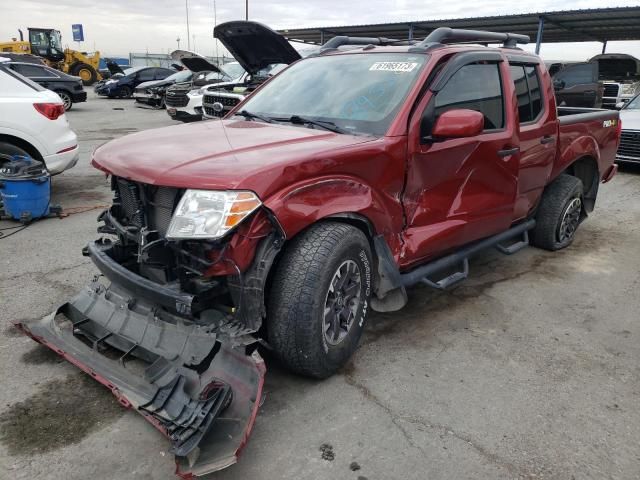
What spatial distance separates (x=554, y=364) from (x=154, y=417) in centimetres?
245

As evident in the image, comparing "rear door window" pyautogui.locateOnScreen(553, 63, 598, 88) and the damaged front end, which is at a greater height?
"rear door window" pyautogui.locateOnScreen(553, 63, 598, 88)

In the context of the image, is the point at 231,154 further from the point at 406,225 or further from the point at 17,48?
the point at 17,48

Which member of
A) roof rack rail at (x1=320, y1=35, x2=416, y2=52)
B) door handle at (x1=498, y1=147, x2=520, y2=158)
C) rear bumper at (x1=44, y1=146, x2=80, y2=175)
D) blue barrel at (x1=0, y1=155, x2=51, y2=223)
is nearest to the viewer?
door handle at (x1=498, y1=147, x2=520, y2=158)

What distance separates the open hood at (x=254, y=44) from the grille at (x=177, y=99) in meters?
5.41

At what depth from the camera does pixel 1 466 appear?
2311 millimetres

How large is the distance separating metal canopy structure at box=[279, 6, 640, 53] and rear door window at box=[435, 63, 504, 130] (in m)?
17.8

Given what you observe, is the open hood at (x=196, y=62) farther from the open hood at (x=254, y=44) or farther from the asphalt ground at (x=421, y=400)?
the asphalt ground at (x=421, y=400)

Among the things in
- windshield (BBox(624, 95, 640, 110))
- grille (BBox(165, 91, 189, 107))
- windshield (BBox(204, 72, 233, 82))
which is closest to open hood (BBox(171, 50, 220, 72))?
windshield (BBox(204, 72, 233, 82))

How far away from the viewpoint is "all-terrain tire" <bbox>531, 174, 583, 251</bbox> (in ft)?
16.5

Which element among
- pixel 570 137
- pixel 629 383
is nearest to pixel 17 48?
pixel 570 137

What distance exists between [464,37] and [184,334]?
2.96m

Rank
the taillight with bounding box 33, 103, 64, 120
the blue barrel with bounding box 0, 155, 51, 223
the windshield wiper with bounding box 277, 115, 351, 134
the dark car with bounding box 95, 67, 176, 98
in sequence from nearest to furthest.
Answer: the windshield wiper with bounding box 277, 115, 351, 134 → the blue barrel with bounding box 0, 155, 51, 223 → the taillight with bounding box 33, 103, 64, 120 → the dark car with bounding box 95, 67, 176, 98

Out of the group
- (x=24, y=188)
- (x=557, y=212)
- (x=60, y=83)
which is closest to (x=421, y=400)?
(x=557, y=212)

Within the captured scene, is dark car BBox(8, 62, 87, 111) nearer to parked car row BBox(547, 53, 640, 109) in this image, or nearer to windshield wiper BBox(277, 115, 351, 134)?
parked car row BBox(547, 53, 640, 109)
